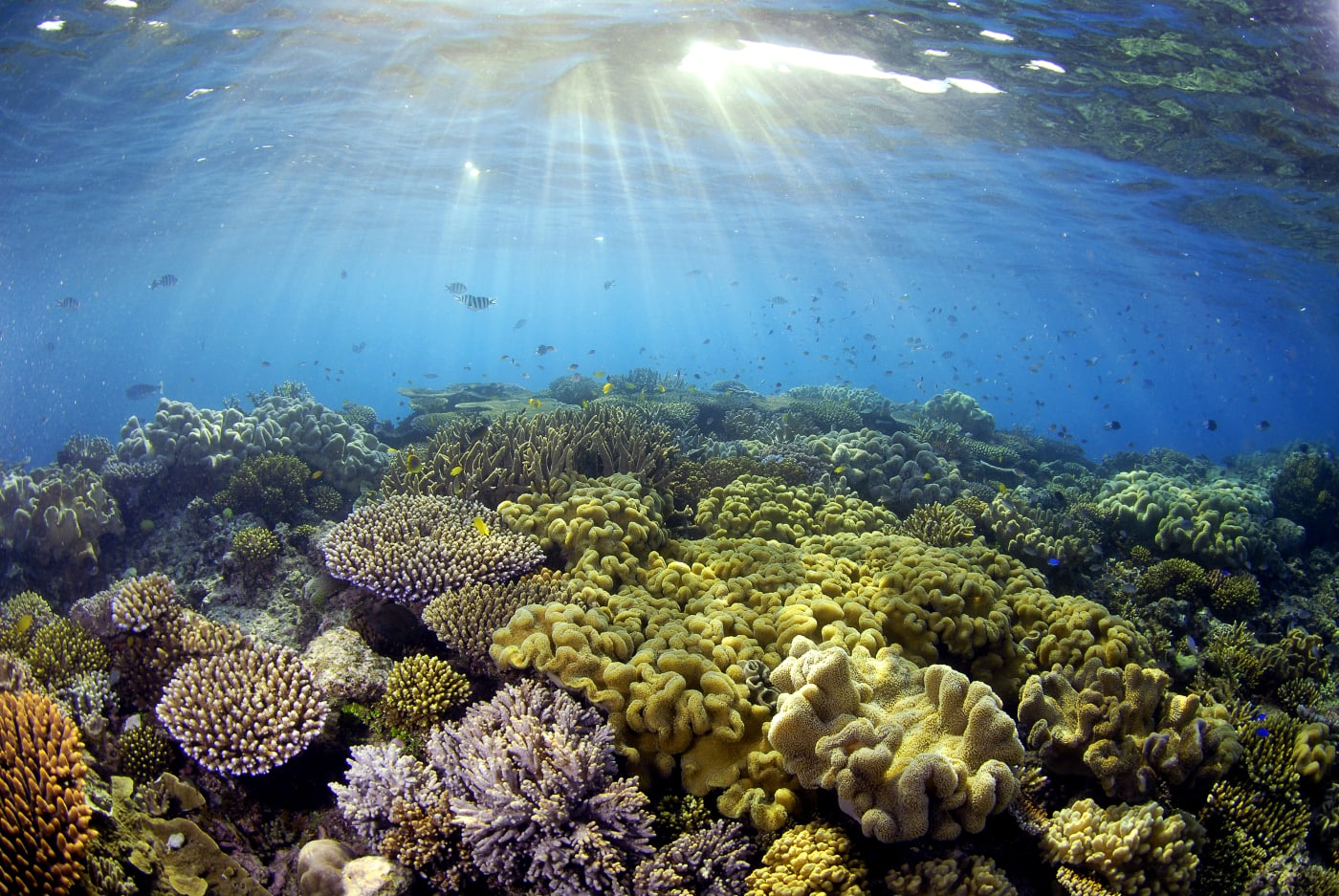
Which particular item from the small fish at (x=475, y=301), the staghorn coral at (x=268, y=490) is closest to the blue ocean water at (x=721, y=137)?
the small fish at (x=475, y=301)

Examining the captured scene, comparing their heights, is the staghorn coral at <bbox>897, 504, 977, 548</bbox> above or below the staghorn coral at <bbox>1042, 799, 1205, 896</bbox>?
below

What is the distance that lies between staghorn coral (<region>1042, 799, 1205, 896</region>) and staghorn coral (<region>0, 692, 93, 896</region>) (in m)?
5.99

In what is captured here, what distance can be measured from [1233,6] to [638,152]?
20508mm

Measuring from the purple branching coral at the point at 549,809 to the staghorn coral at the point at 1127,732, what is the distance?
10.4ft

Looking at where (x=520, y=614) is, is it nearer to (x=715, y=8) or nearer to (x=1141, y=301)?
(x=715, y=8)

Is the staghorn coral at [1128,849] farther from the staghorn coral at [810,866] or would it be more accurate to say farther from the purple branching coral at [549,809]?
the purple branching coral at [549,809]

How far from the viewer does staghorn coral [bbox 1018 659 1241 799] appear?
4.57 m

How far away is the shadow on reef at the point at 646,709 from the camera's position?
12.7 feet

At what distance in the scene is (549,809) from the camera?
3.88 m

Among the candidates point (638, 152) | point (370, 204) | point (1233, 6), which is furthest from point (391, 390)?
point (1233, 6)

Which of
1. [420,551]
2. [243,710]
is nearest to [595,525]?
[420,551]

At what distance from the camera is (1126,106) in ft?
59.2

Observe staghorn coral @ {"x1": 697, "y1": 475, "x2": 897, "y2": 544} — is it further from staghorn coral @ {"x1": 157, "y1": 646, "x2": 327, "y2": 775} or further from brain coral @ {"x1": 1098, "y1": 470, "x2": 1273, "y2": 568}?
brain coral @ {"x1": 1098, "y1": 470, "x2": 1273, "y2": 568}

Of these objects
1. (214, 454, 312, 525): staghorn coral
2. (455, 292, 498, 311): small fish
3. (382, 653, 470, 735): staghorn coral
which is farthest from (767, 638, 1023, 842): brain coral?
(455, 292, 498, 311): small fish
